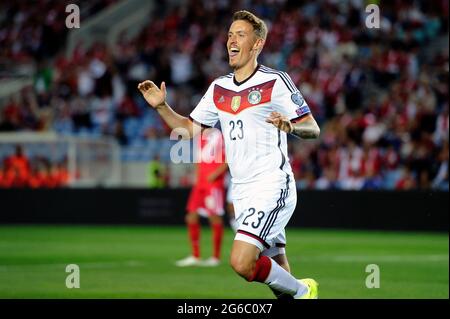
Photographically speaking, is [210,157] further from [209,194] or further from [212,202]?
[212,202]

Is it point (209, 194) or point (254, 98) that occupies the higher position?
point (254, 98)

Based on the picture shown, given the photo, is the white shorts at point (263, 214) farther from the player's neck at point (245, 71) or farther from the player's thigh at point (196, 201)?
the player's thigh at point (196, 201)

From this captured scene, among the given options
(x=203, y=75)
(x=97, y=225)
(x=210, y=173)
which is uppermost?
(x=203, y=75)

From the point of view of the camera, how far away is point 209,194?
16.1m

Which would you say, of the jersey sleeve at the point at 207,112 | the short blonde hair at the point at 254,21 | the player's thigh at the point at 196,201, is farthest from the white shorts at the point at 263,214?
the player's thigh at the point at 196,201

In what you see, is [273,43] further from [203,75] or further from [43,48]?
[43,48]

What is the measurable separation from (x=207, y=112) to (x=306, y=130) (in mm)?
1061

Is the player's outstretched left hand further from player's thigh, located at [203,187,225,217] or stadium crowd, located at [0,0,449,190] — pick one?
stadium crowd, located at [0,0,449,190]

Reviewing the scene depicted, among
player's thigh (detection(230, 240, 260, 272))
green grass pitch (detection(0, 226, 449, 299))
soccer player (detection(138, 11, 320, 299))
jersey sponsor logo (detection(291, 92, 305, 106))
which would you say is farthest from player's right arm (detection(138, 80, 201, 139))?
green grass pitch (detection(0, 226, 449, 299))

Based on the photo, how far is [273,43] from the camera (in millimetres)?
28203

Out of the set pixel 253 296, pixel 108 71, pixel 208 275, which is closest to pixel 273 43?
pixel 108 71

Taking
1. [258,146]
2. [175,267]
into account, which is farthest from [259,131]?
[175,267]

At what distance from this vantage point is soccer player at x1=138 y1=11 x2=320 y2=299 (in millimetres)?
8297
